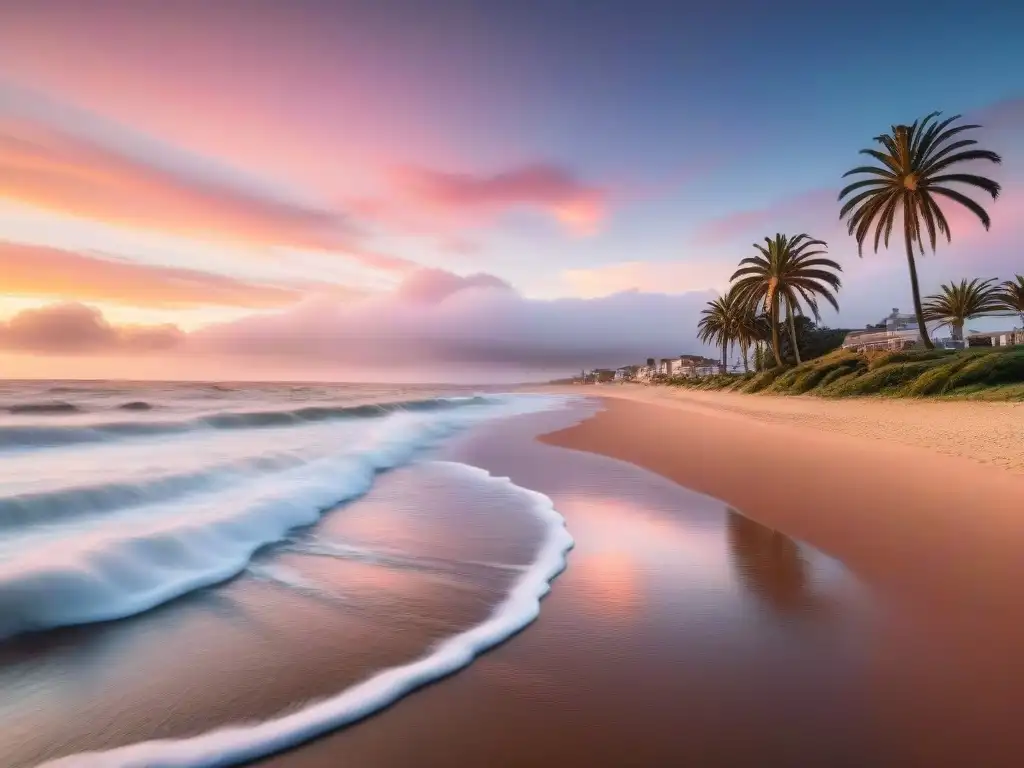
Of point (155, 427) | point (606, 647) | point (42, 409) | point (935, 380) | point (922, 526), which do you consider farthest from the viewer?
point (42, 409)

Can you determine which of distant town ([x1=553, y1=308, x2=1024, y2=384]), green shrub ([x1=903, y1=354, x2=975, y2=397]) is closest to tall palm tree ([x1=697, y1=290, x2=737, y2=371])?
distant town ([x1=553, y1=308, x2=1024, y2=384])

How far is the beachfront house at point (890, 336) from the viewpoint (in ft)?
147

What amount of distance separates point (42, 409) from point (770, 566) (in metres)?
34.3

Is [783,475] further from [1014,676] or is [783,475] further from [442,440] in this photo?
[442,440]

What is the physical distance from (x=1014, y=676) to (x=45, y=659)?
6.07 meters

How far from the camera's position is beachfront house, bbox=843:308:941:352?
44844mm

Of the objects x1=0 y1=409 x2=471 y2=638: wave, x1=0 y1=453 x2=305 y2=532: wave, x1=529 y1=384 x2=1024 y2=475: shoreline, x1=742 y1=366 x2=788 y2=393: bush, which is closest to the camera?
x1=0 y1=409 x2=471 y2=638: wave

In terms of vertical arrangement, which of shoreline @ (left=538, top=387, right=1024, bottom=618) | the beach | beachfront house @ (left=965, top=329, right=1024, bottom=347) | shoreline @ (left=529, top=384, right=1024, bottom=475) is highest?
beachfront house @ (left=965, top=329, right=1024, bottom=347)

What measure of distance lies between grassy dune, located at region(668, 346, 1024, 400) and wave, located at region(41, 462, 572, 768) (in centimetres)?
2097

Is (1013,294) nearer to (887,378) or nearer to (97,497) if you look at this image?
(887,378)

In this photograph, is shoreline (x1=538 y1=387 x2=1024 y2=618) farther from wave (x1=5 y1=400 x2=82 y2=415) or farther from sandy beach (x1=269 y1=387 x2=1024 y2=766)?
wave (x1=5 y1=400 x2=82 y2=415)

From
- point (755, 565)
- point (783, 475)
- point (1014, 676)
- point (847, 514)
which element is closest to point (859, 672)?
point (1014, 676)

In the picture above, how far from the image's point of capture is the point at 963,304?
175ft


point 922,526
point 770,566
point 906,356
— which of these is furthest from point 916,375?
point 770,566
